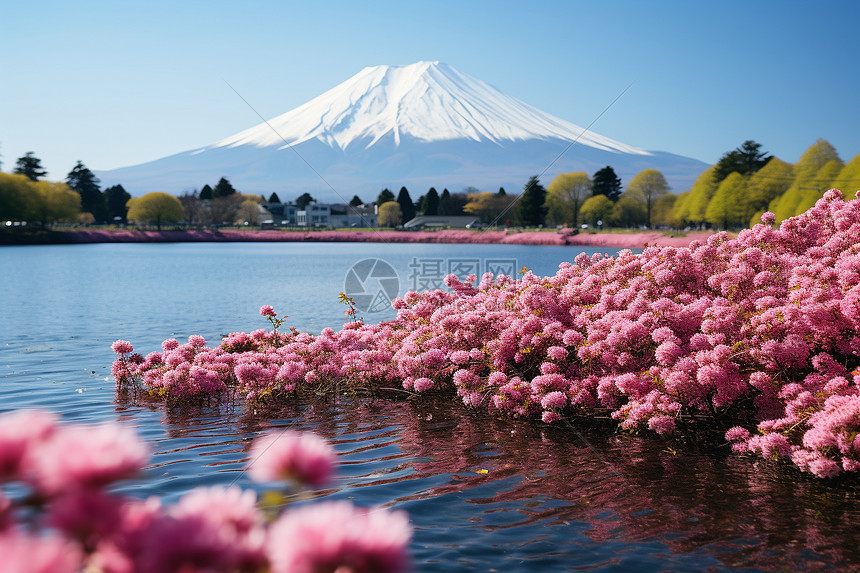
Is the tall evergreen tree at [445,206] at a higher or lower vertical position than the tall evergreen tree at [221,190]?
lower

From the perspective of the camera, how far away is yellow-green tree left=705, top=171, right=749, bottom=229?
82.1m

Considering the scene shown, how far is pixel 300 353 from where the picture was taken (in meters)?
12.3

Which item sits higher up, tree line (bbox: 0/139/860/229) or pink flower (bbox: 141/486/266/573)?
tree line (bbox: 0/139/860/229)

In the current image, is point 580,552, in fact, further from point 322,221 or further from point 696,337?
point 322,221

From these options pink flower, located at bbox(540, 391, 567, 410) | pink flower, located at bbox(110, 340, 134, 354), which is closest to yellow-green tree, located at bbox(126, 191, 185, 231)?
pink flower, located at bbox(110, 340, 134, 354)

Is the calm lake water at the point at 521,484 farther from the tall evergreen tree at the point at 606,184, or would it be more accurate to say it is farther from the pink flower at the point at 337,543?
the tall evergreen tree at the point at 606,184

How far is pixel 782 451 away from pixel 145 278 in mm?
48841

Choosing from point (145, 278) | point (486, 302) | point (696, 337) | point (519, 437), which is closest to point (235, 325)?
point (486, 302)

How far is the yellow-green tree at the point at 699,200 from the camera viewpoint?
92.1 m

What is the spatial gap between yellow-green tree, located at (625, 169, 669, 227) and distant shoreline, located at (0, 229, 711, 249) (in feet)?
83.1

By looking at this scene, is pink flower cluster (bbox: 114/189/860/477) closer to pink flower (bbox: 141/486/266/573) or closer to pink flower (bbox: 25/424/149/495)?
pink flower (bbox: 141/486/266/573)

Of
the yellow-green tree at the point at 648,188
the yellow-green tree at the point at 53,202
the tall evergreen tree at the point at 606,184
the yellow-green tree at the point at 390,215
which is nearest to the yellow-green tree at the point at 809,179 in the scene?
the yellow-green tree at the point at 648,188

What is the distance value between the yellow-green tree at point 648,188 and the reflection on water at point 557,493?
118 m

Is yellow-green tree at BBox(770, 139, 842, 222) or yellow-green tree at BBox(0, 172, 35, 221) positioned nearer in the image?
yellow-green tree at BBox(770, 139, 842, 222)
